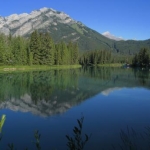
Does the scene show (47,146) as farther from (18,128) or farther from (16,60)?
(16,60)

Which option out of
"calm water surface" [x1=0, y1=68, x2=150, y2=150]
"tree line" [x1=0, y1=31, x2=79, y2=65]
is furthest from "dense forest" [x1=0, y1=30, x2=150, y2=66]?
"calm water surface" [x1=0, y1=68, x2=150, y2=150]

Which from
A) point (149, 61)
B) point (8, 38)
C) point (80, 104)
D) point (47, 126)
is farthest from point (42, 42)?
point (47, 126)

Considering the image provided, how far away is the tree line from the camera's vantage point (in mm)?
109062

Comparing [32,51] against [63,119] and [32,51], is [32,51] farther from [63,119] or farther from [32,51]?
[63,119]

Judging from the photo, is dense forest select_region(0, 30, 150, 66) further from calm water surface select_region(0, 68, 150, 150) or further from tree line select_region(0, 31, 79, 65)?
calm water surface select_region(0, 68, 150, 150)

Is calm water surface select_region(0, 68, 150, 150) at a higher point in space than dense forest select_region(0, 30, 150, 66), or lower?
lower

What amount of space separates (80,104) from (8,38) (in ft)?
322

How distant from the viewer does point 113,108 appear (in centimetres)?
3053

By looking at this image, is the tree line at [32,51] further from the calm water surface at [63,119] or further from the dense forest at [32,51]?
the calm water surface at [63,119]

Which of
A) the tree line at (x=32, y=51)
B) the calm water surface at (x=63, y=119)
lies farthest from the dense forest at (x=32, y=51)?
the calm water surface at (x=63, y=119)

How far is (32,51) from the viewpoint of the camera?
123625 mm

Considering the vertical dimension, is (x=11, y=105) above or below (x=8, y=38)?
below

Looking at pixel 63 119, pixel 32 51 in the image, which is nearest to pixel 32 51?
pixel 32 51

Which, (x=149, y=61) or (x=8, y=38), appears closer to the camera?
(x=8, y=38)
